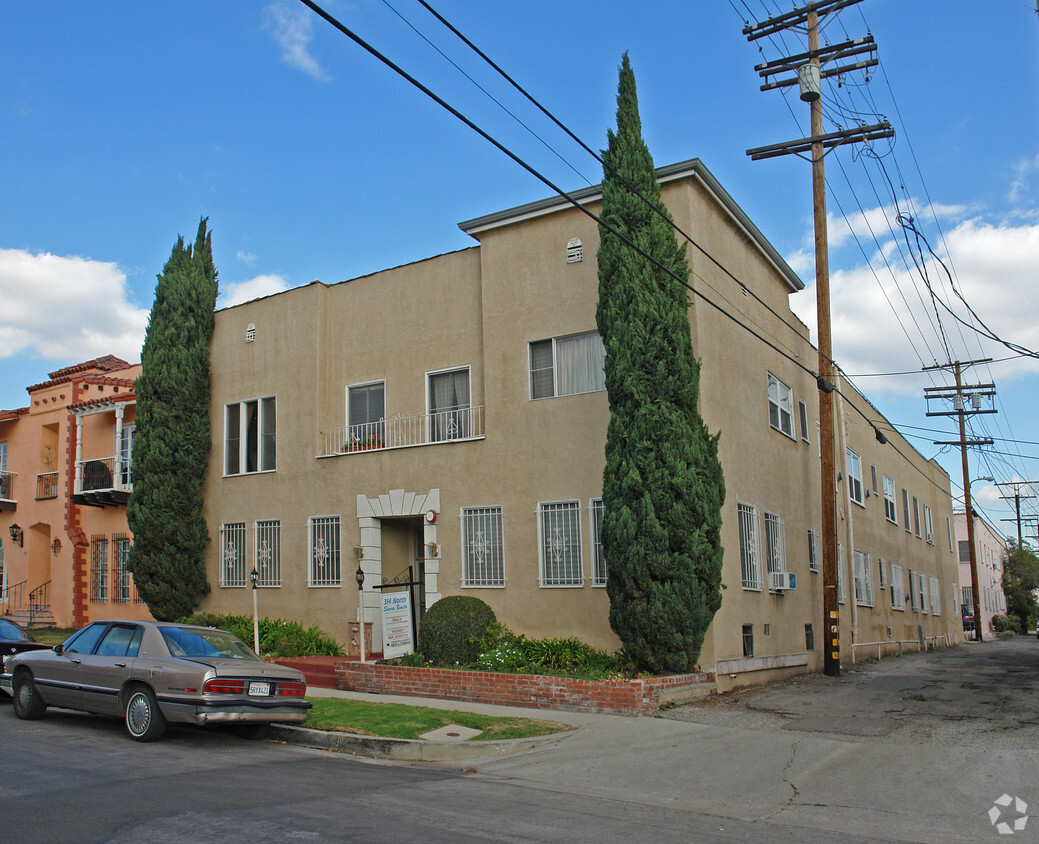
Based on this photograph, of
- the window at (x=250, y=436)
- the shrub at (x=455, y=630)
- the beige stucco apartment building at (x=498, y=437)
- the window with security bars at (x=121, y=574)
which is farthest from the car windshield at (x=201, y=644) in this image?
the window with security bars at (x=121, y=574)

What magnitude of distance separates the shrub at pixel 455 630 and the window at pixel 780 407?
7579mm

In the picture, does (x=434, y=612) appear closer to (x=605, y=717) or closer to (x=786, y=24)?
(x=605, y=717)

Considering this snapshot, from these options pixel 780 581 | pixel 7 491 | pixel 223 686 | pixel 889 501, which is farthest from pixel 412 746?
pixel 889 501

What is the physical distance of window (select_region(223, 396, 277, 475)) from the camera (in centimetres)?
2094

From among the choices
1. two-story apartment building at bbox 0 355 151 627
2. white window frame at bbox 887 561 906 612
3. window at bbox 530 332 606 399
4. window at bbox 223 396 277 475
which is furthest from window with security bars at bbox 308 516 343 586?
white window frame at bbox 887 561 906 612

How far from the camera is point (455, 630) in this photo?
15523 millimetres

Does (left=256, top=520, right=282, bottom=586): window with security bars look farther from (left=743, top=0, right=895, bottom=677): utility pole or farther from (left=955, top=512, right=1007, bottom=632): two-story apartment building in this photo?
(left=955, top=512, right=1007, bottom=632): two-story apartment building

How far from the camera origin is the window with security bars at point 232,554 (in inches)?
820

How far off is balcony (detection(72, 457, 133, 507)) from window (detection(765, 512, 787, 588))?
633 inches

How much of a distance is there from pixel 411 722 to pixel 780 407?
12.0 m

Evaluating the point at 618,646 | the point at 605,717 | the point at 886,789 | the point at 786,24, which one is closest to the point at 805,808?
the point at 886,789

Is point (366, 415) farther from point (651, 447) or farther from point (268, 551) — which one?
point (651, 447)

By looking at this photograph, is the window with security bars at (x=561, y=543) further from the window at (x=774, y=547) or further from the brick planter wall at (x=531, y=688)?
the window at (x=774, y=547)

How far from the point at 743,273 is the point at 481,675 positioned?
386 inches
